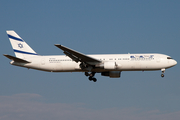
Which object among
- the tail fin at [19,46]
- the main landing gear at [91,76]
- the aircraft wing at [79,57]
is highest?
the tail fin at [19,46]

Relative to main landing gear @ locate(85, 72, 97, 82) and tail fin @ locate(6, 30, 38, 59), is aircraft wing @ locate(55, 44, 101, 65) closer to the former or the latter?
main landing gear @ locate(85, 72, 97, 82)

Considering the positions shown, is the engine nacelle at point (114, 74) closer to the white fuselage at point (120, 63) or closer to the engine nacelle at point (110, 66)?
the white fuselage at point (120, 63)

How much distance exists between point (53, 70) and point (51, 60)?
1.57m

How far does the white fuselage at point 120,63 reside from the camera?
47250mm

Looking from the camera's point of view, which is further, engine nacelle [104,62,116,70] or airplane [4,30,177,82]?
airplane [4,30,177,82]

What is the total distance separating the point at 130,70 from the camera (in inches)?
1886

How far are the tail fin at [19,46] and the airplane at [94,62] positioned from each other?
207mm

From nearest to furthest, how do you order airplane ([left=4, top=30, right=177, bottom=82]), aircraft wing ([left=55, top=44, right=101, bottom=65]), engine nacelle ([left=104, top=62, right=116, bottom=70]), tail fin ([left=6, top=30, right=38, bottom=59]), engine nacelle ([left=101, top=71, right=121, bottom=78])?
aircraft wing ([left=55, top=44, right=101, bottom=65]) < engine nacelle ([left=104, top=62, right=116, bottom=70]) < airplane ([left=4, top=30, right=177, bottom=82]) < engine nacelle ([left=101, top=71, right=121, bottom=78]) < tail fin ([left=6, top=30, right=38, bottom=59])

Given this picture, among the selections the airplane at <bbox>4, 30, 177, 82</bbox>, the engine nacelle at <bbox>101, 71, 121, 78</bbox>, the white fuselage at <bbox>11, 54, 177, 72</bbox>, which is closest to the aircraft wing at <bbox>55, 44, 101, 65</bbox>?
the airplane at <bbox>4, 30, 177, 82</bbox>

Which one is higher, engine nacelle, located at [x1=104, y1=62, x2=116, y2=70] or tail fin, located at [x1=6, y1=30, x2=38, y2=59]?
tail fin, located at [x1=6, y1=30, x2=38, y2=59]

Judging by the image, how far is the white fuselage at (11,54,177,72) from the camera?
1860 inches

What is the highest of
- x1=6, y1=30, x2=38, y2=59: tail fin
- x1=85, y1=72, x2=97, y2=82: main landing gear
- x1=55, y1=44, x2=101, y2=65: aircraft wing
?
x1=6, y1=30, x2=38, y2=59: tail fin

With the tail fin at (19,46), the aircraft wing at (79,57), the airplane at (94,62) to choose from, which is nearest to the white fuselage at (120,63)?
the airplane at (94,62)

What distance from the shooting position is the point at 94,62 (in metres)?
47.8
